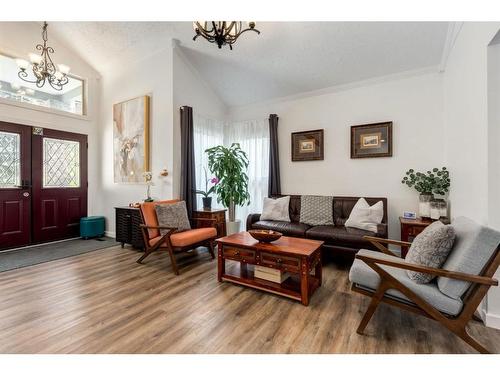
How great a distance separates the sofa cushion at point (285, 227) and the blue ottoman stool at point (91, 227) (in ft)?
10.5

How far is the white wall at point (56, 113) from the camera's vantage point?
386 centimetres

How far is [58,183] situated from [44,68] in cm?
201

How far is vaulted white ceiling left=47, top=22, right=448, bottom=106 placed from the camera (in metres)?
3.08

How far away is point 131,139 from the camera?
4.48 m

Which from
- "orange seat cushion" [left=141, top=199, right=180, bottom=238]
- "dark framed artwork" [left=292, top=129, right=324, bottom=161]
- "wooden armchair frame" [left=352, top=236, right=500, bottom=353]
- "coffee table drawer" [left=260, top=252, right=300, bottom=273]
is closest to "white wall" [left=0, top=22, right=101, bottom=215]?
"orange seat cushion" [left=141, top=199, right=180, bottom=238]

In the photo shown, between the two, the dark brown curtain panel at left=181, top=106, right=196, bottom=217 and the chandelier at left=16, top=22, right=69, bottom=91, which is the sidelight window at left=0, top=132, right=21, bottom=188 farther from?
the dark brown curtain panel at left=181, top=106, right=196, bottom=217

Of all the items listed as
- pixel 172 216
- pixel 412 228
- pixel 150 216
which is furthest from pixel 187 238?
pixel 412 228

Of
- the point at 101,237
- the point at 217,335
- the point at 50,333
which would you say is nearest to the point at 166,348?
the point at 217,335

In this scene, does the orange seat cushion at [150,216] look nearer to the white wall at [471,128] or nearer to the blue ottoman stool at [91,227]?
the blue ottoman stool at [91,227]

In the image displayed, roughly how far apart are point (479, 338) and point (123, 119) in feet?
18.4

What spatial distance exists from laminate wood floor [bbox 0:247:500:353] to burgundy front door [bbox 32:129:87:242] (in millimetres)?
1801

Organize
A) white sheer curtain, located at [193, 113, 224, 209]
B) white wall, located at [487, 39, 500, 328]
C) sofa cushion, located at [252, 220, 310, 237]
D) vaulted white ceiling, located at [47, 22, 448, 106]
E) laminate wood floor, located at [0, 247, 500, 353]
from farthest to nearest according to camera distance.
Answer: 1. white sheer curtain, located at [193, 113, 224, 209]
2. sofa cushion, located at [252, 220, 310, 237]
3. vaulted white ceiling, located at [47, 22, 448, 106]
4. white wall, located at [487, 39, 500, 328]
5. laminate wood floor, located at [0, 247, 500, 353]
